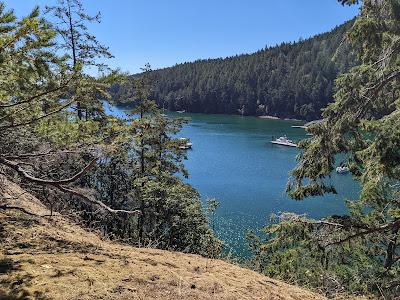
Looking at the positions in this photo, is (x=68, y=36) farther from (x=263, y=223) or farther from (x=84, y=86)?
(x=263, y=223)

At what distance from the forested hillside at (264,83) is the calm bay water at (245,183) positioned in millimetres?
54104

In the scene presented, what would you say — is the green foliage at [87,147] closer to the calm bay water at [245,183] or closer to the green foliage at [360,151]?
the green foliage at [360,151]

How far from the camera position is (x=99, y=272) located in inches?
162

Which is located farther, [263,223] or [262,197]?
[262,197]

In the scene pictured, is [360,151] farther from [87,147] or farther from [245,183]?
[245,183]

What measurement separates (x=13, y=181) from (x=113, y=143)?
10.9 ft

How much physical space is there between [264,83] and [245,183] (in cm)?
10281

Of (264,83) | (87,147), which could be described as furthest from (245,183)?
(264,83)

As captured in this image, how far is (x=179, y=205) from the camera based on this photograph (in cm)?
1482

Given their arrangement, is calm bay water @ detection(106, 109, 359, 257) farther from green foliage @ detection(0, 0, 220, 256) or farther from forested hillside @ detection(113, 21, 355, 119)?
A: forested hillside @ detection(113, 21, 355, 119)

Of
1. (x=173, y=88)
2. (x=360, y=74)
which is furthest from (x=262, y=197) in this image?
(x=173, y=88)

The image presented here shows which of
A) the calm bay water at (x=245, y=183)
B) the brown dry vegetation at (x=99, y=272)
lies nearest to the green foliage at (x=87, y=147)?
the brown dry vegetation at (x=99, y=272)

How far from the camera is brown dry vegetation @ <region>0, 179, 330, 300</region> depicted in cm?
366

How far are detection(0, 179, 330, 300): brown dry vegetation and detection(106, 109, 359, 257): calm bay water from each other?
6.69 metres
